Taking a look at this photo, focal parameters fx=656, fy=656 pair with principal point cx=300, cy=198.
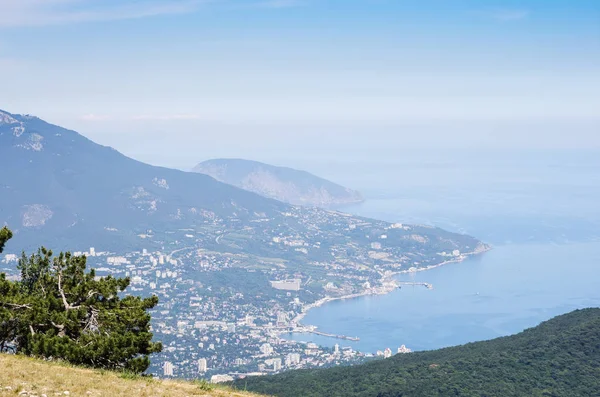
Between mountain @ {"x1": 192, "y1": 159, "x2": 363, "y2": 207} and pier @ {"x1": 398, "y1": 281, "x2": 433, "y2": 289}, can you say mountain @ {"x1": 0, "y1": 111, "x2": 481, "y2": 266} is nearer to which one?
pier @ {"x1": 398, "y1": 281, "x2": 433, "y2": 289}

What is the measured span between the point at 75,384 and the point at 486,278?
80762 mm

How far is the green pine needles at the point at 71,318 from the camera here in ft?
35.0

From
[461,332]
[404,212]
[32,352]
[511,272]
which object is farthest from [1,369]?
[404,212]

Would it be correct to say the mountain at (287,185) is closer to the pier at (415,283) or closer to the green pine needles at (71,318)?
the pier at (415,283)

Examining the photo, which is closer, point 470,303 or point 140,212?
point 470,303

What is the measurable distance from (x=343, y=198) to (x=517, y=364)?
131056mm

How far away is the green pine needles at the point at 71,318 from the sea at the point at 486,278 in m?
44.5

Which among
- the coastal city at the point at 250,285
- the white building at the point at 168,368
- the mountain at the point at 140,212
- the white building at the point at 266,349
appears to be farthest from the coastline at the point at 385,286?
the white building at the point at 168,368

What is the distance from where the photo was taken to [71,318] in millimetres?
11359

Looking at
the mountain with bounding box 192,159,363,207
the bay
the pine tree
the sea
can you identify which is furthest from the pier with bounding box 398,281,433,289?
the pine tree

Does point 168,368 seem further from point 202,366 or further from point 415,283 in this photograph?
point 415,283

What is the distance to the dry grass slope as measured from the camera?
7781mm

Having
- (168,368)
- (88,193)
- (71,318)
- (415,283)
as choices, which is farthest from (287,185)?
(71,318)

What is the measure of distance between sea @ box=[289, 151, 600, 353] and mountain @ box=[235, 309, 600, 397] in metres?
28.1
